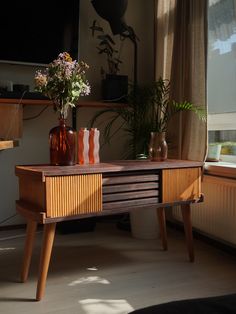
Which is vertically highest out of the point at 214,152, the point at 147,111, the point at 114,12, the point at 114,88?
the point at 114,12

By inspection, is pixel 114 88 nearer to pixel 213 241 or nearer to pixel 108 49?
pixel 108 49

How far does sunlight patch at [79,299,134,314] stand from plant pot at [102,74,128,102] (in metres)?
1.65

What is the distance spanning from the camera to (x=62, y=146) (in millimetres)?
1808

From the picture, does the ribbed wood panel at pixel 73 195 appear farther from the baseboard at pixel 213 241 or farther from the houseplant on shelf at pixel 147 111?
the baseboard at pixel 213 241

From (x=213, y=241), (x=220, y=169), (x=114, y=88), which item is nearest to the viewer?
(x=220, y=169)

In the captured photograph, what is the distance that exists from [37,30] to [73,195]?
5.02ft

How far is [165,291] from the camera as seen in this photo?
70.4 inches

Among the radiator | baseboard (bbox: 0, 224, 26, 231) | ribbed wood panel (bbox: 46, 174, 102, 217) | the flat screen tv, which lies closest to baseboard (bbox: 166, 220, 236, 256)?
the radiator

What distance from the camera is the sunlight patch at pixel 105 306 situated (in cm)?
159

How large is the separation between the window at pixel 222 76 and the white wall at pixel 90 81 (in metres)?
0.81

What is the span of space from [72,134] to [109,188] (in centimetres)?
34

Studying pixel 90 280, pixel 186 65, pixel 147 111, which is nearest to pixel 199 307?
pixel 90 280

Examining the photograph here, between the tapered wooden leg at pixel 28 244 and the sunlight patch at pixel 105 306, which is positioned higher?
the tapered wooden leg at pixel 28 244

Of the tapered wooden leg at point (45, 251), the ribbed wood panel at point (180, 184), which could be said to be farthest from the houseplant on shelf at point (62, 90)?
the ribbed wood panel at point (180, 184)
